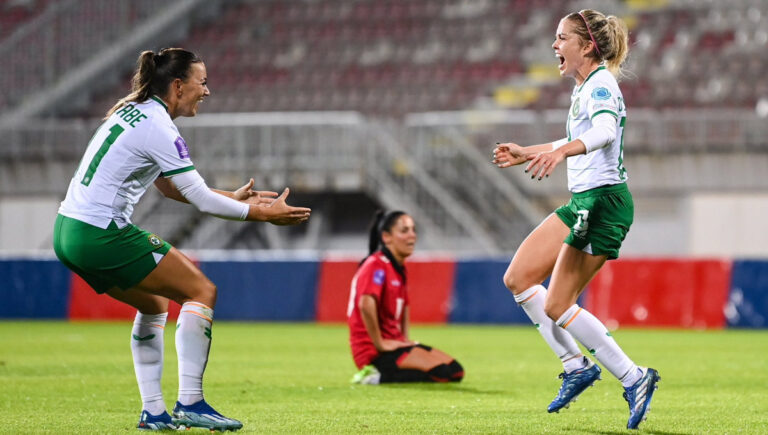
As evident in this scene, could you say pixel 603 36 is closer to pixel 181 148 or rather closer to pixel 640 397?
pixel 640 397

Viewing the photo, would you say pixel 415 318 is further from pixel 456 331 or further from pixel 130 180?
pixel 130 180

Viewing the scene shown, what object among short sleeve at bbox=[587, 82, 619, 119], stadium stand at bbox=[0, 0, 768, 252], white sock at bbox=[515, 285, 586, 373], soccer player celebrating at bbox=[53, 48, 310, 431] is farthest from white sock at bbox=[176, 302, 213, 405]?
stadium stand at bbox=[0, 0, 768, 252]

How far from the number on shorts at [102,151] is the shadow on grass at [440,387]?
3617 mm

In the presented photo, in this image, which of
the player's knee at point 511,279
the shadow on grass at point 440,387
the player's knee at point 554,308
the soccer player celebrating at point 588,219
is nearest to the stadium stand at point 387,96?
the shadow on grass at point 440,387

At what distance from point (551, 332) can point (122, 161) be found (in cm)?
262

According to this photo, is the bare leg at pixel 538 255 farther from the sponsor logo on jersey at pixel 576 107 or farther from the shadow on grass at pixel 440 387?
the shadow on grass at pixel 440 387

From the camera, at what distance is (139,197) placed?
5.96 meters

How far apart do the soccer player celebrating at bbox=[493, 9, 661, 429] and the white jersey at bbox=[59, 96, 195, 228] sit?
1.61 metres

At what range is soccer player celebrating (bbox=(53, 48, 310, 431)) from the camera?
5.83 metres

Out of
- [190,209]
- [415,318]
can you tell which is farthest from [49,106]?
[415,318]

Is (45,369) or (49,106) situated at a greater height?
(49,106)

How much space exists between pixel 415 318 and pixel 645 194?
6.56 m

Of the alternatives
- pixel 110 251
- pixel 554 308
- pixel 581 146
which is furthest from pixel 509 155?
pixel 110 251

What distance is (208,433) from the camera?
5.96 meters
